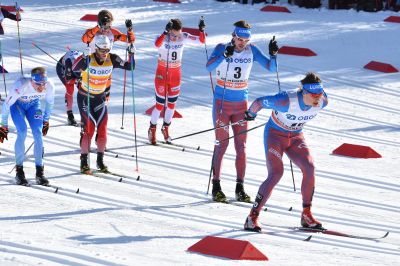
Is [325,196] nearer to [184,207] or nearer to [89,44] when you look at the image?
[184,207]

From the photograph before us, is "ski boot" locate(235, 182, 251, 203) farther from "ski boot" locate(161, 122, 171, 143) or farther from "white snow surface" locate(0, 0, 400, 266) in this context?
"ski boot" locate(161, 122, 171, 143)

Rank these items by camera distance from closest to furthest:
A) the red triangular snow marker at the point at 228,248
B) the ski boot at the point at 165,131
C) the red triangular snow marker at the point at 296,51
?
the red triangular snow marker at the point at 228,248, the ski boot at the point at 165,131, the red triangular snow marker at the point at 296,51

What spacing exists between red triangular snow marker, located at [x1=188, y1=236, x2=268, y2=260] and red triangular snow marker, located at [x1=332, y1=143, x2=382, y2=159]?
464 centimetres

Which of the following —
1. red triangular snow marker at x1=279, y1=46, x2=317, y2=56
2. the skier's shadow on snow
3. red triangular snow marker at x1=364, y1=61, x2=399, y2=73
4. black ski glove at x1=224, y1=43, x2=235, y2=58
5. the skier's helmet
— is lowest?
red triangular snow marker at x1=364, y1=61, x2=399, y2=73

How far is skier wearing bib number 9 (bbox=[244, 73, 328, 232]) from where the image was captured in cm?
836

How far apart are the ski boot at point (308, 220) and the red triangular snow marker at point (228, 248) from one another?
1.10 metres

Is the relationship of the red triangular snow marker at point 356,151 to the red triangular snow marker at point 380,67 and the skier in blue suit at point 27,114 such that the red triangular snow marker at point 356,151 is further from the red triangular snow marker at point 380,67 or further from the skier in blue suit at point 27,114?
the red triangular snow marker at point 380,67

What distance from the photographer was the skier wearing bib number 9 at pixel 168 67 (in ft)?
38.3

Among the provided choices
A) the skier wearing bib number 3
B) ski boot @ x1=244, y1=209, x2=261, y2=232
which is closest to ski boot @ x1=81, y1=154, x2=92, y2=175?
the skier wearing bib number 3

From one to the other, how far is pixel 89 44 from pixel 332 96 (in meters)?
5.35

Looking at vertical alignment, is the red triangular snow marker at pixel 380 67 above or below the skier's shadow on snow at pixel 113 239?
below

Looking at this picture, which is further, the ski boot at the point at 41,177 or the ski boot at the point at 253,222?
the ski boot at the point at 41,177

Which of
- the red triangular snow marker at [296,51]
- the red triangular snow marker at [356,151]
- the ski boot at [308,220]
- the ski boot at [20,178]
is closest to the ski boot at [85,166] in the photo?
the ski boot at [20,178]

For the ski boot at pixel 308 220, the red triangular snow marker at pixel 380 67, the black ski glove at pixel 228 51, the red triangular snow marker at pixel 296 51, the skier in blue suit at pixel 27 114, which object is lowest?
the red triangular snow marker at pixel 380 67
